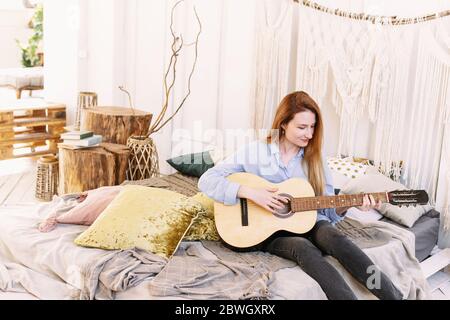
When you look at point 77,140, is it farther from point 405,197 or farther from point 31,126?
point 405,197

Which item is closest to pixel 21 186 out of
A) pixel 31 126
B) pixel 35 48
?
Result: pixel 31 126

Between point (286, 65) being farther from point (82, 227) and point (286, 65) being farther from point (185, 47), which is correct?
point (82, 227)

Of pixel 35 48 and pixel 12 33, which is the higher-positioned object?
pixel 12 33

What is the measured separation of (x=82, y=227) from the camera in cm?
262

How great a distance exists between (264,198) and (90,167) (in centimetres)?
152

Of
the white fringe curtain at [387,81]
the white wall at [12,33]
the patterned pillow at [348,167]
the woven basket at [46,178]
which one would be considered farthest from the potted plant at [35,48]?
the patterned pillow at [348,167]

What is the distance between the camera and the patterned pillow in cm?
336

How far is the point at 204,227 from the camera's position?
8.46ft

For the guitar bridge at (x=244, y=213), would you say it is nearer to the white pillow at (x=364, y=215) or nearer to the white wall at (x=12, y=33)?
the white pillow at (x=364, y=215)

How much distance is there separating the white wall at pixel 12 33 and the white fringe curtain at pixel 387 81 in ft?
19.3

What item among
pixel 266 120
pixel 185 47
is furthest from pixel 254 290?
pixel 185 47

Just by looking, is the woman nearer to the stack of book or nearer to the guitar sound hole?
the guitar sound hole

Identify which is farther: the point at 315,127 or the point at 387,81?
the point at 387,81
